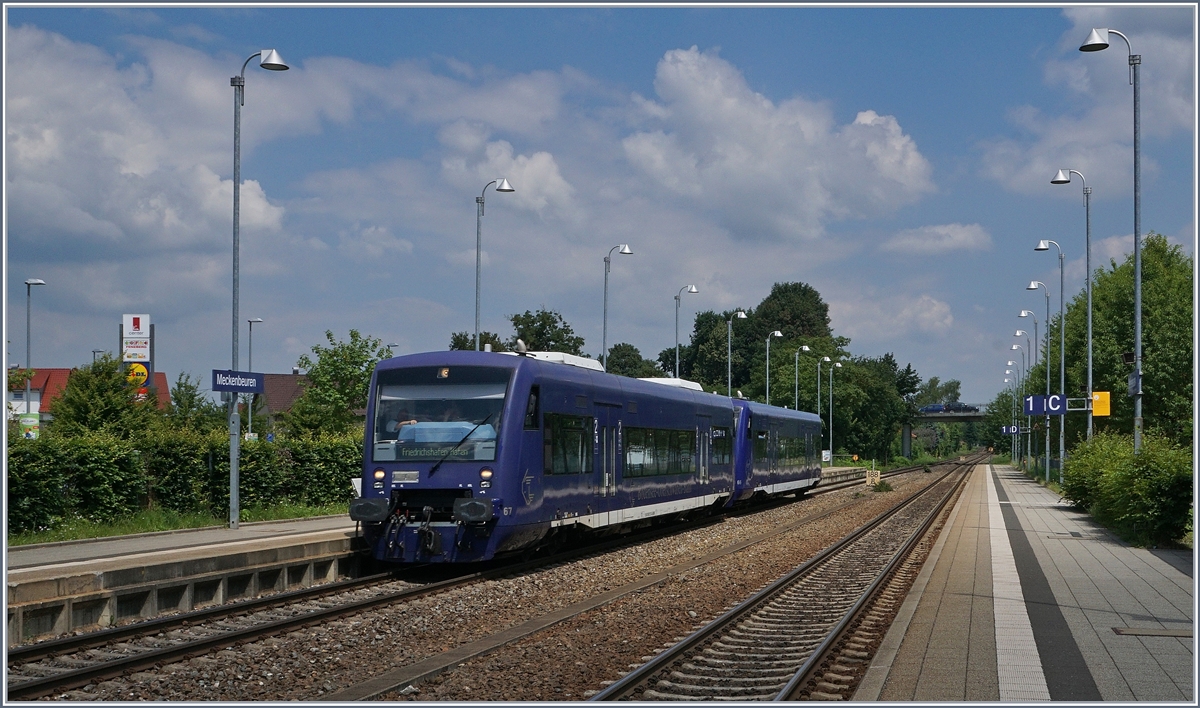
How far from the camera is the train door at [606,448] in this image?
19.6 meters

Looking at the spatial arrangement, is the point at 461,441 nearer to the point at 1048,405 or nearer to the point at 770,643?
the point at 770,643

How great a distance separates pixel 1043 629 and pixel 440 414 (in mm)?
8269

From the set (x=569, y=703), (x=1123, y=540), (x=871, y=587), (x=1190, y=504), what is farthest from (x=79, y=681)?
(x=1123, y=540)

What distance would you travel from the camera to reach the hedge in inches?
784

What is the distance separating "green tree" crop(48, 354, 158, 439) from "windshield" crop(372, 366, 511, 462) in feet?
62.0

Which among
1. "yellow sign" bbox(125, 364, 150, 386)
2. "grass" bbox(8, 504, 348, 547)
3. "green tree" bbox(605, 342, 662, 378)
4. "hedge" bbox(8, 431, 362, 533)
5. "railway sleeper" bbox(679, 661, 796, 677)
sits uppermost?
"green tree" bbox(605, 342, 662, 378)

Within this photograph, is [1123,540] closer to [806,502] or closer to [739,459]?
[739,459]

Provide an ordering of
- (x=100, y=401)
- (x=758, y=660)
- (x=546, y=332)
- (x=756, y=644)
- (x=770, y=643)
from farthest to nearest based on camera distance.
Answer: (x=546, y=332)
(x=100, y=401)
(x=770, y=643)
(x=756, y=644)
(x=758, y=660)

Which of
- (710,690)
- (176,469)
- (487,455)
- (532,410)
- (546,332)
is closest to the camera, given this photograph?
(710,690)

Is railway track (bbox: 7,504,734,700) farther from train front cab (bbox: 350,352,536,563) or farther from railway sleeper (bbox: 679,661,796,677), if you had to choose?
railway sleeper (bbox: 679,661,796,677)

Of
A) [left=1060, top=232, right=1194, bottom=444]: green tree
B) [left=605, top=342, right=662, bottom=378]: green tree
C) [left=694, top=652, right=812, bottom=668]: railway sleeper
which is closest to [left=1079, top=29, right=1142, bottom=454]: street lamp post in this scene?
[left=694, top=652, right=812, bottom=668]: railway sleeper

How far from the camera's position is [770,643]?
37.6 feet

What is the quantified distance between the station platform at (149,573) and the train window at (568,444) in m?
3.16

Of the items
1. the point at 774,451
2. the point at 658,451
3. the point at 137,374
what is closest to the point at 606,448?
the point at 658,451
